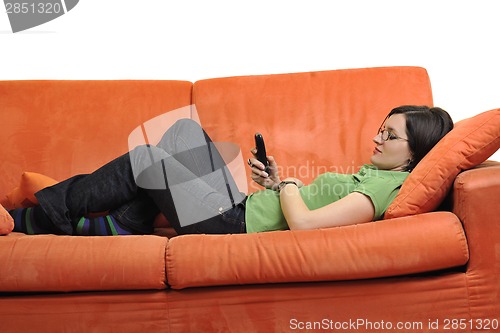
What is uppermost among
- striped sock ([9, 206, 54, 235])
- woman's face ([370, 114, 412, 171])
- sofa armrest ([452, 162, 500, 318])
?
woman's face ([370, 114, 412, 171])

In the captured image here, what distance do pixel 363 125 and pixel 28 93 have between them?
4.57 ft

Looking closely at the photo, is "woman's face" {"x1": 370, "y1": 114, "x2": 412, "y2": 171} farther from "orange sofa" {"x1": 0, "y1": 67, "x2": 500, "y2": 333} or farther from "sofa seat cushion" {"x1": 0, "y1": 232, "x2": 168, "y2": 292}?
"sofa seat cushion" {"x1": 0, "y1": 232, "x2": 168, "y2": 292}

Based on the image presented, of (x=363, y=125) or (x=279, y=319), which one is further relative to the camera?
(x=363, y=125)

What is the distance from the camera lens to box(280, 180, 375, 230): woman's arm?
1.92 metres

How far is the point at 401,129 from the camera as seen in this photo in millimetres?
2123

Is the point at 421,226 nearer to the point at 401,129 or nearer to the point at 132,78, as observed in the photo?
the point at 401,129

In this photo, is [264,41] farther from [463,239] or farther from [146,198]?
[463,239]

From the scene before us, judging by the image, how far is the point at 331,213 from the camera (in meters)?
1.92

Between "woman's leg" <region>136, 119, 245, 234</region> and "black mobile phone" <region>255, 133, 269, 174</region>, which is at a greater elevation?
"black mobile phone" <region>255, 133, 269, 174</region>

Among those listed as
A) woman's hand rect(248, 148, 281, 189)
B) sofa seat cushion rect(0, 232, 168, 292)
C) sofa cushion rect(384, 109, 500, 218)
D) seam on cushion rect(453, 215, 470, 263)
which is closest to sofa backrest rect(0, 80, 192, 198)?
woman's hand rect(248, 148, 281, 189)

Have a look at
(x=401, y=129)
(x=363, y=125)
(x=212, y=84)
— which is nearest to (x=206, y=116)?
(x=212, y=84)

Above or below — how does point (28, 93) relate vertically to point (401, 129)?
above

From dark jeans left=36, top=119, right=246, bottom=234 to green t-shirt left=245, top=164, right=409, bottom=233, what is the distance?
43mm

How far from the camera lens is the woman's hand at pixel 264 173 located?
2.14m
